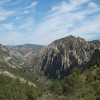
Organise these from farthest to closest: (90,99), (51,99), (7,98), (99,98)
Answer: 1. (7,98)
2. (51,99)
3. (90,99)
4. (99,98)

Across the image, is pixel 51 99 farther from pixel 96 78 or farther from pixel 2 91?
pixel 2 91

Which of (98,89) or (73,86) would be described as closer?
(98,89)

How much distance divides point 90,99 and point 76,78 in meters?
47.5

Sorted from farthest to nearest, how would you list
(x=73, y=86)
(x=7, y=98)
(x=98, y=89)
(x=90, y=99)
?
(x=7, y=98), (x=73, y=86), (x=98, y=89), (x=90, y=99)

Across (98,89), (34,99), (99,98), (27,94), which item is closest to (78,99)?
(98,89)

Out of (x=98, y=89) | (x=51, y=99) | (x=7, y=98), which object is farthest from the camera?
(x=7, y=98)

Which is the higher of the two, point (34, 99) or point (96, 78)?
point (96, 78)

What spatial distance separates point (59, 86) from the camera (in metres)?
131

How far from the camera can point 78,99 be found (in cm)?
8325

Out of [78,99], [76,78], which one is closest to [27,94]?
[76,78]

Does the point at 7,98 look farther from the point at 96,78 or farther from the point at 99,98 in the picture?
the point at 99,98

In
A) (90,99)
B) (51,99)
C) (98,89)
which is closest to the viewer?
(90,99)

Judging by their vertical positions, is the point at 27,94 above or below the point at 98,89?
below

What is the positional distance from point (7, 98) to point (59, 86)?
129 feet
